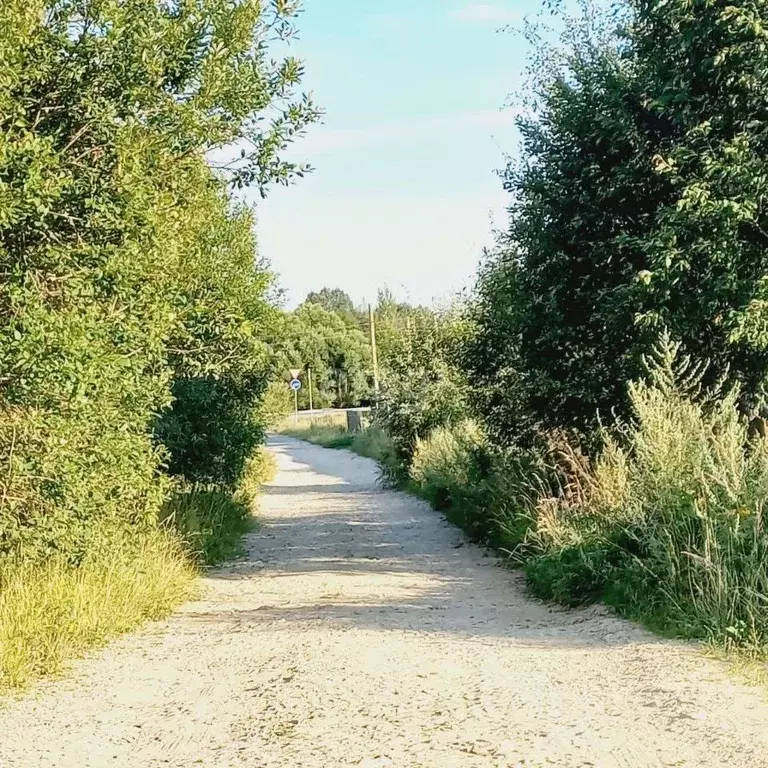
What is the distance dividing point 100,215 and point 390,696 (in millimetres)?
4226

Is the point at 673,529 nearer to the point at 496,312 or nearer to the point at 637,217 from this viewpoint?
the point at 637,217

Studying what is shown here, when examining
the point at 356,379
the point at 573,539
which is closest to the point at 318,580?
the point at 573,539

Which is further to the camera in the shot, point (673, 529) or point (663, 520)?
point (663, 520)

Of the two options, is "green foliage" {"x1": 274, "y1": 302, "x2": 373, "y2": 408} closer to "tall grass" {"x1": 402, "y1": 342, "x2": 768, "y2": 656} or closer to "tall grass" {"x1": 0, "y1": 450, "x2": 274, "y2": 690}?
"tall grass" {"x1": 402, "y1": 342, "x2": 768, "y2": 656}

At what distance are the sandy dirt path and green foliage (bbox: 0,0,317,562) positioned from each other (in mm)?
1544

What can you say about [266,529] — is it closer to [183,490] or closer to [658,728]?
[183,490]

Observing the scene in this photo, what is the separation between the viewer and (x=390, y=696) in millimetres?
6273

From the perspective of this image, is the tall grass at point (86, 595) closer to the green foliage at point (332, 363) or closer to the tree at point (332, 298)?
the green foliage at point (332, 363)

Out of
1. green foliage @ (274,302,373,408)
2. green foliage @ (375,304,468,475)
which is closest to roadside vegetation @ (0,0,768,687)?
green foliage @ (375,304,468,475)

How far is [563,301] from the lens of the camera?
1247 centimetres

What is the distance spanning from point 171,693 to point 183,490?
930 cm

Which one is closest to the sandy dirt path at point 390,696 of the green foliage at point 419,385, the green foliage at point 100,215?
the green foliage at point 100,215

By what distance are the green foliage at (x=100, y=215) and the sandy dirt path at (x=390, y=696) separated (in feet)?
5.07

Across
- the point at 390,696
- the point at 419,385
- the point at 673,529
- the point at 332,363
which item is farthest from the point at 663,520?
the point at 332,363
